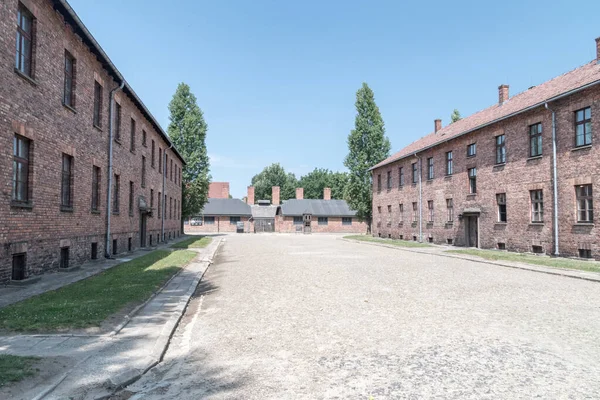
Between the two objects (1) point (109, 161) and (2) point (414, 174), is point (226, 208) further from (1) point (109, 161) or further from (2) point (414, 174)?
(1) point (109, 161)

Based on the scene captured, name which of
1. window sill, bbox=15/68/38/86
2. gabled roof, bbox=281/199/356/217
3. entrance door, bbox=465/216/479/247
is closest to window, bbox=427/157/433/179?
entrance door, bbox=465/216/479/247

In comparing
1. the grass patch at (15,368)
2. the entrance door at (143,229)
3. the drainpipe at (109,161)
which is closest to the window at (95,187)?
the drainpipe at (109,161)

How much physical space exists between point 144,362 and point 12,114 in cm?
769

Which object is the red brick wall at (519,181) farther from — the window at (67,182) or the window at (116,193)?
the window at (67,182)

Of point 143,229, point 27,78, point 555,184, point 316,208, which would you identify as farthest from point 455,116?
point 27,78

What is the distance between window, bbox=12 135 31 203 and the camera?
996cm

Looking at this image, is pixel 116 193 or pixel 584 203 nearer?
pixel 584 203

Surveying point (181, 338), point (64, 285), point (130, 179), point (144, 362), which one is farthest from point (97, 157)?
point (144, 362)

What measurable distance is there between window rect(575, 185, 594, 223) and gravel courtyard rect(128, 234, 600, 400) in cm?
913

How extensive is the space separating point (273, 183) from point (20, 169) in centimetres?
8101

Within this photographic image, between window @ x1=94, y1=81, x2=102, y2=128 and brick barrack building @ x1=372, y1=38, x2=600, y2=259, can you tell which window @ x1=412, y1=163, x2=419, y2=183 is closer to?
brick barrack building @ x1=372, y1=38, x2=600, y2=259

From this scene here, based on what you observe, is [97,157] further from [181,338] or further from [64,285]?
[181,338]

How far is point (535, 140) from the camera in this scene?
2092cm

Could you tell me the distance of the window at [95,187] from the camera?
1555 centimetres
